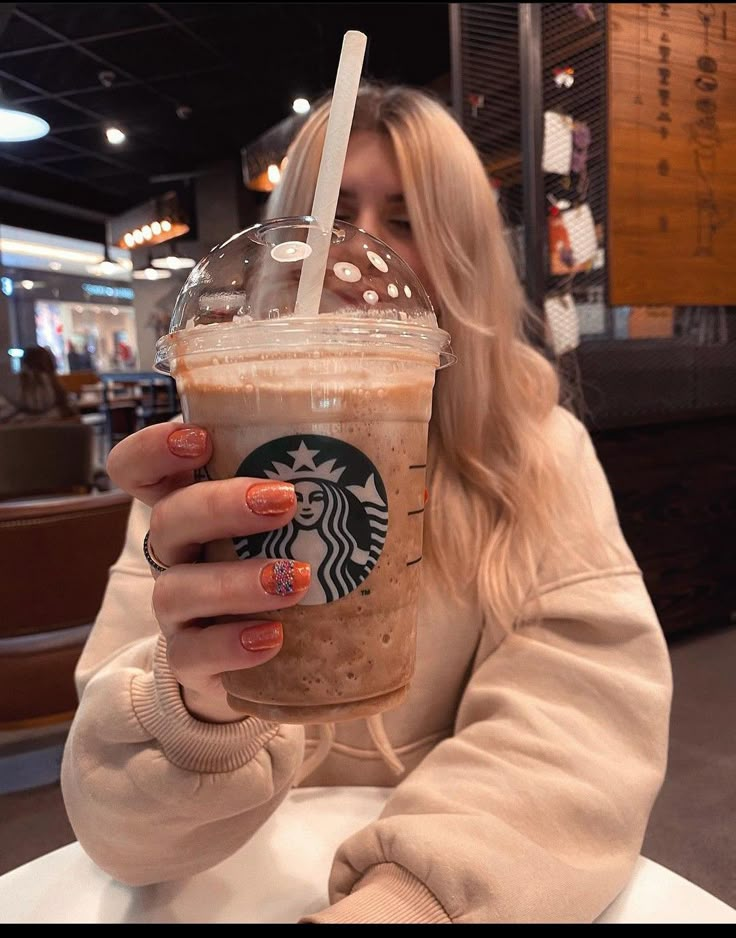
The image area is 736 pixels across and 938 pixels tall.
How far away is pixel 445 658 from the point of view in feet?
3.34

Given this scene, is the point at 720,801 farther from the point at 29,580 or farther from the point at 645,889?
the point at 29,580

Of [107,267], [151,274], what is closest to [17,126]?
[151,274]

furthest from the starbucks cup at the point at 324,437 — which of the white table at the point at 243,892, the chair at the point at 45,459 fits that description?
the chair at the point at 45,459

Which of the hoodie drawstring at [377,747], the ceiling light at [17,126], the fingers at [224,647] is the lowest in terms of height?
the hoodie drawstring at [377,747]

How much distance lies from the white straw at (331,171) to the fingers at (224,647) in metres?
0.25

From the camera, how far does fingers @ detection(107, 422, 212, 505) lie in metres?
0.54

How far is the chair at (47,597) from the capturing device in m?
0.84

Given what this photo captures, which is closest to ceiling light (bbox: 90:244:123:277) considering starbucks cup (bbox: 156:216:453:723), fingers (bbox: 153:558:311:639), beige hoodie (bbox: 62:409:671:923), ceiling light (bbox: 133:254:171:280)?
ceiling light (bbox: 133:254:171:280)

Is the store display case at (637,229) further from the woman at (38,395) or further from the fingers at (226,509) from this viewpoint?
the woman at (38,395)

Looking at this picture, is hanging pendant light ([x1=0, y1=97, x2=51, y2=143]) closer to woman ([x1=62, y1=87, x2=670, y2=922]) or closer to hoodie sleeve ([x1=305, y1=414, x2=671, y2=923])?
woman ([x1=62, y1=87, x2=670, y2=922])

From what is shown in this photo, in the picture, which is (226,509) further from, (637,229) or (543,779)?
(637,229)

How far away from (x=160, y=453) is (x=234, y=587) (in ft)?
0.40

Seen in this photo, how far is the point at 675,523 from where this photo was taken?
2600 mm

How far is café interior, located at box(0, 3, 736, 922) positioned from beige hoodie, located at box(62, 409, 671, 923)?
57mm
